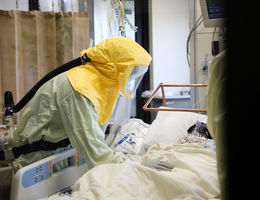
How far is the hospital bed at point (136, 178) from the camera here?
85 cm

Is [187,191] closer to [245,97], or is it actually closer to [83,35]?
[245,97]

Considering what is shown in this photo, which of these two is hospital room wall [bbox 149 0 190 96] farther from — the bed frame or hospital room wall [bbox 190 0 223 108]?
the bed frame

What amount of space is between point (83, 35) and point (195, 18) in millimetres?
1116

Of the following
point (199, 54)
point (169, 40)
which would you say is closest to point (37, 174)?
point (199, 54)

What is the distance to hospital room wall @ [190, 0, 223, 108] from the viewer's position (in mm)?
2203

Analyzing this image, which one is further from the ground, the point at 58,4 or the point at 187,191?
the point at 58,4

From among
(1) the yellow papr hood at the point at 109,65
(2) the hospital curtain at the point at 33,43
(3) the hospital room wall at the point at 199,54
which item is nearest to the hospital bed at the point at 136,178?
(1) the yellow papr hood at the point at 109,65

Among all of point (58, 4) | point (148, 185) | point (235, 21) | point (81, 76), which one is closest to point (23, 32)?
point (58, 4)

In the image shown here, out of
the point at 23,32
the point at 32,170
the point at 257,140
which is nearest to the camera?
the point at 257,140

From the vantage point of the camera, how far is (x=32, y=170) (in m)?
1.13

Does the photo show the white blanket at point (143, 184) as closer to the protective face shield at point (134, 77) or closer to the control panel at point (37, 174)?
the control panel at point (37, 174)

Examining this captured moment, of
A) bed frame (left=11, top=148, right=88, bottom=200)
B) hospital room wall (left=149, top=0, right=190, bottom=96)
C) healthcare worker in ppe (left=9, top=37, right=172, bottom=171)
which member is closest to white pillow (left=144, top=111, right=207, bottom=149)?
healthcare worker in ppe (left=9, top=37, right=172, bottom=171)

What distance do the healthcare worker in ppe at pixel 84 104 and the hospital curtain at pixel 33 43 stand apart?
124 cm

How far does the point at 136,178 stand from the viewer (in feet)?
3.04
